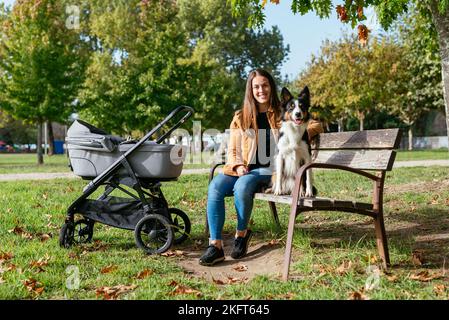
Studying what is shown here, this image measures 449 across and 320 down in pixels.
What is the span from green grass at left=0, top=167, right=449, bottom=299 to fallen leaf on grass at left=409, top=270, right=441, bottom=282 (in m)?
0.04

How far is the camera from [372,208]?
4074 millimetres

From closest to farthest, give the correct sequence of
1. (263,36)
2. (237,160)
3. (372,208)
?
(372,208) → (237,160) → (263,36)

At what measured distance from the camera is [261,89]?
475cm

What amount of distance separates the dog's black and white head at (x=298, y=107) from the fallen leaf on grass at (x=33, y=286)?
2.25m

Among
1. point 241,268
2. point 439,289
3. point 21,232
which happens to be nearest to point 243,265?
point 241,268

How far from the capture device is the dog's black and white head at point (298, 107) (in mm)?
4129

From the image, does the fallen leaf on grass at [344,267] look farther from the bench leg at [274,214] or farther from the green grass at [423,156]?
the green grass at [423,156]

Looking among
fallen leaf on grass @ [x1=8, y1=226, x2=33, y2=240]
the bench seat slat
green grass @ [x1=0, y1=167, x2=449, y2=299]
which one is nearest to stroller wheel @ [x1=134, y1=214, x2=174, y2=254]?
green grass @ [x1=0, y1=167, x2=449, y2=299]

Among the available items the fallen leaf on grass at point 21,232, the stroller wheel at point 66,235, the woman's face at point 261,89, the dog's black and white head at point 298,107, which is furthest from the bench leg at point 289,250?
the fallen leaf on grass at point 21,232

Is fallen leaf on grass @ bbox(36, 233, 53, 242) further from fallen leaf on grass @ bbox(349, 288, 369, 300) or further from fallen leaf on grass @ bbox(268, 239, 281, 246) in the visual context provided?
fallen leaf on grass @ bbox(349, 288, 369, 300)

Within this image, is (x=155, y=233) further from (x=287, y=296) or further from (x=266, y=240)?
(x=287, y=296)
